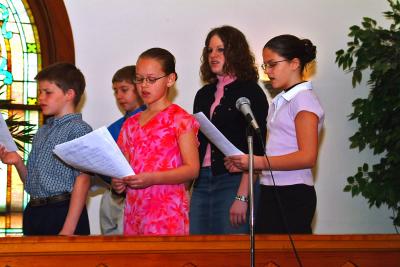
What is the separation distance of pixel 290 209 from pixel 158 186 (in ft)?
1.77

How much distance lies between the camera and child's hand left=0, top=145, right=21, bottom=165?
346 cm

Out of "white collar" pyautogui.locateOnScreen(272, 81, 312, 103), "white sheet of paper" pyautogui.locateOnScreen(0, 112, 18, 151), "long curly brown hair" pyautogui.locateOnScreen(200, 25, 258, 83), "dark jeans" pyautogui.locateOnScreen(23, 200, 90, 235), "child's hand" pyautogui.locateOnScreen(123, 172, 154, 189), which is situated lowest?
"dark jeans" pyautogui.locateOnScreen(23, 200, 90, 235)

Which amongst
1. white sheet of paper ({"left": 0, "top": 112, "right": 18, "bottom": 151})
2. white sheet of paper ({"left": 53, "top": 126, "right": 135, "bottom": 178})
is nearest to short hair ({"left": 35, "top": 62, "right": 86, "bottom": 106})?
white sheet of paper ({"left": 0, "top": 112, "right": 18, "bottom": 151})

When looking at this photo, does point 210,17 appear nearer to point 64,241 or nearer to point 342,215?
point 342,215

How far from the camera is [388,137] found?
527cm

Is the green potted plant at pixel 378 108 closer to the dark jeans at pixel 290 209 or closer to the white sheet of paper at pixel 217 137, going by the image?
the dark jeans at pixel 290 209

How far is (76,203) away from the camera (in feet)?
11.0

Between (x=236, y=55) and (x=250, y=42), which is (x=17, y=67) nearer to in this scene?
(x=250, y=42)

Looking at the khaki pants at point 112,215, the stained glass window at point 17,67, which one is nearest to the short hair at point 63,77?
the khaki pants at point 112,215

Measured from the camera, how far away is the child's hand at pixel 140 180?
10.4ft

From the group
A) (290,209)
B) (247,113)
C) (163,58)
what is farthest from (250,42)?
(247,113)

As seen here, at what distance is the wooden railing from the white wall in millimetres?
2386

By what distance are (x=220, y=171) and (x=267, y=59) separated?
1.80 ft

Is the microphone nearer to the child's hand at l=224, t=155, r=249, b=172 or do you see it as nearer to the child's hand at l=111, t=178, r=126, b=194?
the child's hand at l=224, t=155, r=249, b=172
